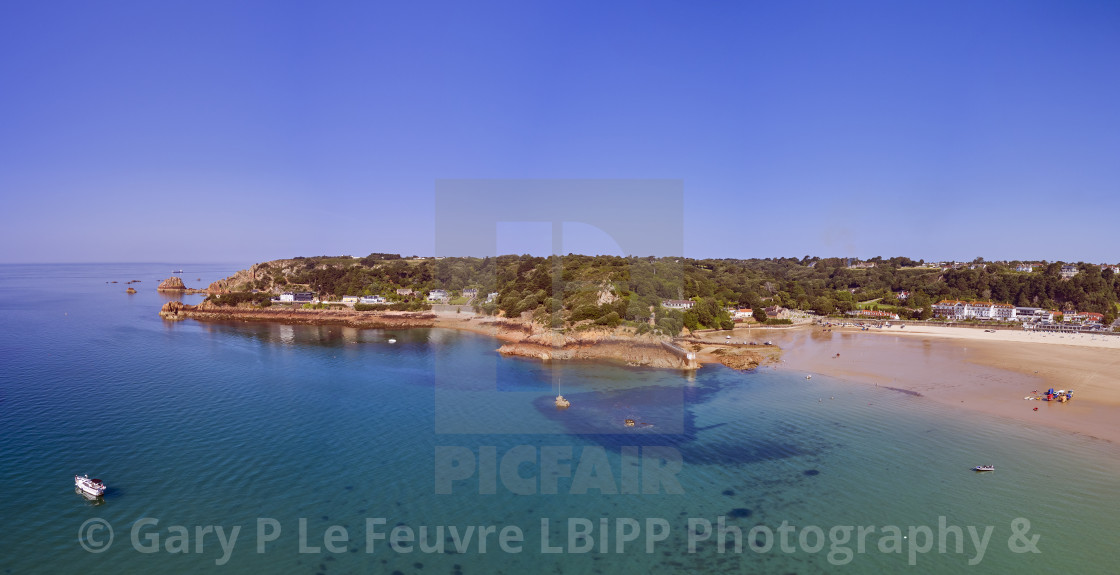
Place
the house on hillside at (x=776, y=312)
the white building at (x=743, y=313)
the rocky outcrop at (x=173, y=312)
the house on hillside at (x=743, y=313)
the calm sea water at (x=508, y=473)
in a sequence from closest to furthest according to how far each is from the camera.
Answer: the calm sea water at (x=508, y=473)
the rocky outcrop at (x=173, y=312)
the house on hillside at (x=743, y=313)
the white building at (x=743, y=313)
the house on hillside at (x=776, y=312)

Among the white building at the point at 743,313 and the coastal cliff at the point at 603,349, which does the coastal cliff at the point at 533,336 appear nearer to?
the coastal cliff at the point at 603,349

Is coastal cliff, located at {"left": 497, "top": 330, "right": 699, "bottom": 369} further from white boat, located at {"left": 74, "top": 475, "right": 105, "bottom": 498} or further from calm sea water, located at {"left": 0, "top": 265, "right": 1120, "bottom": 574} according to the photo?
white boat, located at {"left": 74, "top": 475, "right": 105, "bottom": 498}

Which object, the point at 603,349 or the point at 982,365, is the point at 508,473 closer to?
the point at 603,349

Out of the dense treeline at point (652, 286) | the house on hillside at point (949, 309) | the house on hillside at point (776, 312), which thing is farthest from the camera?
the house on hillside at point (776, 312)

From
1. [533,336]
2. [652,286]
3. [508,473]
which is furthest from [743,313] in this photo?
[508,473]

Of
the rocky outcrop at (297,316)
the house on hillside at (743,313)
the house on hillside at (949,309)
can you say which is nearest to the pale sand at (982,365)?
the house on hillside at (743,313)
